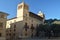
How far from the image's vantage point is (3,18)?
50.2m

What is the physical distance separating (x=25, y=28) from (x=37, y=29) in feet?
20.2

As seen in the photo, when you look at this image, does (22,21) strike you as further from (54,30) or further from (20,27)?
(54,30)

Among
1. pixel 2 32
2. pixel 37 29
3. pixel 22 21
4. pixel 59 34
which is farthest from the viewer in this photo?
pixel 37 29

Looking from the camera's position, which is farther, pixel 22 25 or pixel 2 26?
pixel 22 25

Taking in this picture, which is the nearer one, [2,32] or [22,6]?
[2,32]

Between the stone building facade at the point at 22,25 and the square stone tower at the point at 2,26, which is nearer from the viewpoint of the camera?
the square stone tower at the point at 2,26

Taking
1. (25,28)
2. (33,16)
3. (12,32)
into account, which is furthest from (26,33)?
(33,16)

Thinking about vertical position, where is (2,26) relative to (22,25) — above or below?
below

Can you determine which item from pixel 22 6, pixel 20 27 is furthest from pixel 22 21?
pixel 22 6

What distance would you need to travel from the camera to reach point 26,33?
58938 millimetres

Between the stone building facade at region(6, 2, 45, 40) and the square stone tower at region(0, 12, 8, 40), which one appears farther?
the stone building facade at region(6, 2, 45, 40)

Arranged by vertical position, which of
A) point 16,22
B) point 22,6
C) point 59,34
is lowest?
point 59,34

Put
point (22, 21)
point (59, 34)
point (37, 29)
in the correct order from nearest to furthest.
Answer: point (59, 34), point (22, 21), point (37, 29)

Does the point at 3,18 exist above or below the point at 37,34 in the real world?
above
